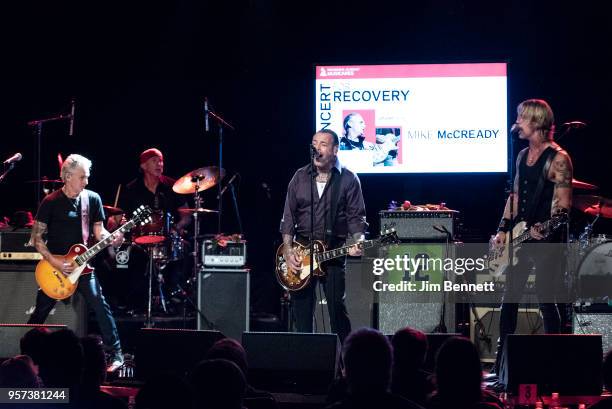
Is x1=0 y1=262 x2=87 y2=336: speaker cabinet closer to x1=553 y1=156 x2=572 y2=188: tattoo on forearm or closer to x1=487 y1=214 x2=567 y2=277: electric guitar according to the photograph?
x1=487 y1=214 x2=567 y2=277: electric guitar

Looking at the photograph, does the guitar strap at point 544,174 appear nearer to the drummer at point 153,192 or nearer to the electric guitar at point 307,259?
the electric guitar at point 307,259

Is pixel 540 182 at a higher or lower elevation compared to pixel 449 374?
higher

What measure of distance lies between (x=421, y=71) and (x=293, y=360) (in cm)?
603

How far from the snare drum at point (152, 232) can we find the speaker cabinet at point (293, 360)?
13.9 feet

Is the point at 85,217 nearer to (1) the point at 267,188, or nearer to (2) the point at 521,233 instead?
(1) the point at 267,188

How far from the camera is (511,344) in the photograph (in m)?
5.83

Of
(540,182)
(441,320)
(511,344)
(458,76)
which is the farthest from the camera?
(458,76)

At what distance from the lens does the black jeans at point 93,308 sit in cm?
907

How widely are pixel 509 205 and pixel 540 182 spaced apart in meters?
0.35

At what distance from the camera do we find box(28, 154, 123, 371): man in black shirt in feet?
30.0

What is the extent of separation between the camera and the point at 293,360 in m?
6.40

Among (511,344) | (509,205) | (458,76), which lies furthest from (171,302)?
(511,344)

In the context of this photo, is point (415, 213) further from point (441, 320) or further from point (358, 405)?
point (358, 405)

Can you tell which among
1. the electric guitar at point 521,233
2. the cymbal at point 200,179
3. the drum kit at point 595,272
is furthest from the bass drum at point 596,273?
the cymbal at point 200,179
